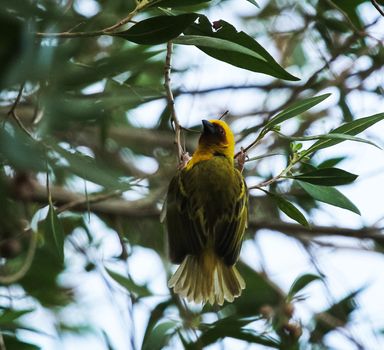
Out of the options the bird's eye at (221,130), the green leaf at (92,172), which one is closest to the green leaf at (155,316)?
the bird's eye at (221,130)

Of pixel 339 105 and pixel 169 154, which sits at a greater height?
pixel 339 105

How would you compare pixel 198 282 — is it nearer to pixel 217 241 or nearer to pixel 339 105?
pixel 217 241

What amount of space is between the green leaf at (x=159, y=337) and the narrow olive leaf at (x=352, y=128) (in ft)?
3.36

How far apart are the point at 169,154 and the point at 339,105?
113cm

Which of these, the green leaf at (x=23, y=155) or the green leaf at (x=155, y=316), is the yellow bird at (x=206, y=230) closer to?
the green leaf at (x=155, y=316)

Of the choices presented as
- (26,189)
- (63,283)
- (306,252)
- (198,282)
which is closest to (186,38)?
(26,189)

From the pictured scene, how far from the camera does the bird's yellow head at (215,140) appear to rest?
12.5 ft

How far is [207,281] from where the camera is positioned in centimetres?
335

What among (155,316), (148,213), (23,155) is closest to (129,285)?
(155,316)

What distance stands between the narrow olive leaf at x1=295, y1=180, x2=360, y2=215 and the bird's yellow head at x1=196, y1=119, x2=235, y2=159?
92 centimetres

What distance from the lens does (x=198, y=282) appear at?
3330 millimetres

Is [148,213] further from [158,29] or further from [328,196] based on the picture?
[158,29]

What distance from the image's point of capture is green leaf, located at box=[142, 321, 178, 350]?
333 centimetres

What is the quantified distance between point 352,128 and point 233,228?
70 centimetres
